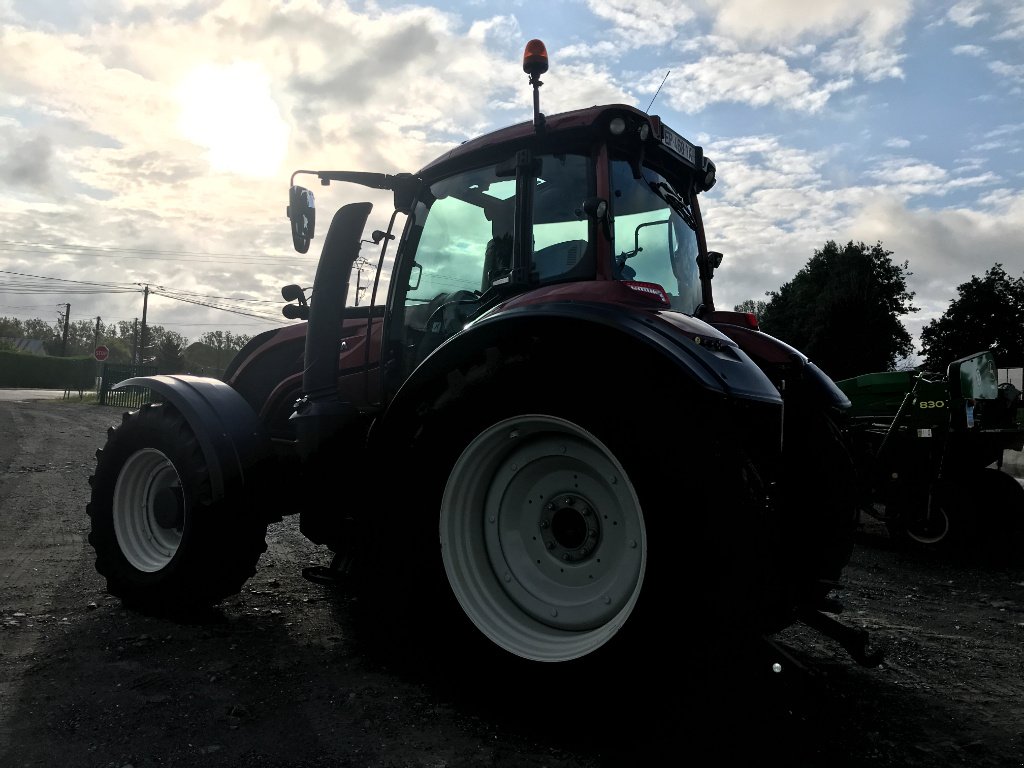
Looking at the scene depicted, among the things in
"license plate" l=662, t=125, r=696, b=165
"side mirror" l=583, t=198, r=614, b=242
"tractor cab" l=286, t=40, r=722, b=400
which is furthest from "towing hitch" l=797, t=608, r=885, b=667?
"license plate" l=662, t=125, r=696, b=165

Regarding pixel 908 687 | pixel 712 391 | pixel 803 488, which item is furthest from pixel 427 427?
pixel 908 687

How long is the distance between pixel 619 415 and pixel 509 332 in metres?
0.54

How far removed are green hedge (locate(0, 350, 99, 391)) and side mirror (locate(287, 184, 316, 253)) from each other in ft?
174

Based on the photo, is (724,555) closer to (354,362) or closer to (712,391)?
(712,391)

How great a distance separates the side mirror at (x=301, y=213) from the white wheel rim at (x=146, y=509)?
4.71 feet

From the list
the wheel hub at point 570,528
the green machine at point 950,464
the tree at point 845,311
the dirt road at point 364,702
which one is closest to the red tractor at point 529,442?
the wheel hub at point 570,528

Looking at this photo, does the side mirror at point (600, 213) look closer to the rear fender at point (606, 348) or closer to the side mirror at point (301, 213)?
the rear fender at point (606, 348)

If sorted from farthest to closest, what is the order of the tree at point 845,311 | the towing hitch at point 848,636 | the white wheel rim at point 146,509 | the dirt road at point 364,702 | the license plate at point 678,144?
the tree at point 845,311, the white wheel rim at point 146,509, the license plate at point 678,144, the towing hitch at point 848,636, the dirt road at point 364,702

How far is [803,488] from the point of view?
351cm

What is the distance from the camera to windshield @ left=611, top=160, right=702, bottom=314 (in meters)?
3.33

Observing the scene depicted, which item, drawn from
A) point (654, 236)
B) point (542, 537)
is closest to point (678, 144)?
point (654, 236)

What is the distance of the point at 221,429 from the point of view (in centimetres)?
386

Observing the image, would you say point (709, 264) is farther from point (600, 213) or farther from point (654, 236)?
point (600, 213)

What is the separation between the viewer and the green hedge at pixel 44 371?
166 feet
